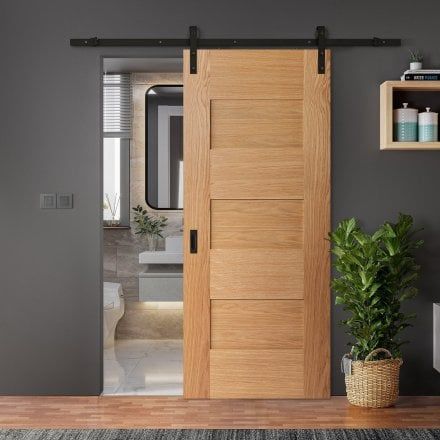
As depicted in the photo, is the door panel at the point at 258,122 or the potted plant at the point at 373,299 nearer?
the potted plant at the point at 373,299

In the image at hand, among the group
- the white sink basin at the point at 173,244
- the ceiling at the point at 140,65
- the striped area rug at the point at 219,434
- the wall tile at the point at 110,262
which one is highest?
the ceiling at the point at 140,65

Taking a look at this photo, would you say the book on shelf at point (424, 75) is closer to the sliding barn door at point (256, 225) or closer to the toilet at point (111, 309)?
the sliding barn door at point (256, 225)

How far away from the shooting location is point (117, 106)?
19.5ft

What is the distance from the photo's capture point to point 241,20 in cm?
412

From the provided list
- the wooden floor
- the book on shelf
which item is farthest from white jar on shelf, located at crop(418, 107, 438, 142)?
the wooden floor

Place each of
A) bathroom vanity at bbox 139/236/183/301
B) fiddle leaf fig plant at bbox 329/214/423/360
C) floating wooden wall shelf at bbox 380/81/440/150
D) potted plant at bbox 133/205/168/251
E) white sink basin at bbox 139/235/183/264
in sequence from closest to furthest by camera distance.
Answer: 1. fiddle leaf fig plant at bbox 329/214/423/360
2. floating wooden wall shelf at bbox 380/81/440/150
3. bathroom vanity at bbox 139/236/183/301
4. white sink basin at bbox 139/235/183/264
5. potted plant at bbox 133/205/168/251

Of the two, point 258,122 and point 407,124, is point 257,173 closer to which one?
point 258,122

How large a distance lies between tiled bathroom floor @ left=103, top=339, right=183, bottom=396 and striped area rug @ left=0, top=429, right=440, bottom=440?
2.42 ft

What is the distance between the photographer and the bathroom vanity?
553 cm

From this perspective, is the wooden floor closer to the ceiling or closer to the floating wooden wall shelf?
the floating wooden wall shelf

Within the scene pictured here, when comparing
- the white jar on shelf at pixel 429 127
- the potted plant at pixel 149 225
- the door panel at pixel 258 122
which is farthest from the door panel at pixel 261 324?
the potted plant at pixel 149 225

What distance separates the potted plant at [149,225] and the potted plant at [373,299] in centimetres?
236

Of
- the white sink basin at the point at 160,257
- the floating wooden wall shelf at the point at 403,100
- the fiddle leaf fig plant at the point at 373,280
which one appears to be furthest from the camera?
the white sink basin at the point at 160,257

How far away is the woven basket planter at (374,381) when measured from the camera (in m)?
3.81
